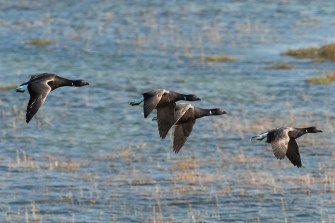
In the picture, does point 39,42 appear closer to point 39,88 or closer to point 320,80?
point 320,80

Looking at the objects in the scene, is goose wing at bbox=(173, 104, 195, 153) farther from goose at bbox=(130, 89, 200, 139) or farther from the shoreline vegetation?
the shoreline vegetation

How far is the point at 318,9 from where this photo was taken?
244ft

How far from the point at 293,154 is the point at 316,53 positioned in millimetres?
35081

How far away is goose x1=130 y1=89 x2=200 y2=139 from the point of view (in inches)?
842

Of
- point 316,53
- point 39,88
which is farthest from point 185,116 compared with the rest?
point 316,53

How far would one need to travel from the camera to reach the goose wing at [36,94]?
2061cm

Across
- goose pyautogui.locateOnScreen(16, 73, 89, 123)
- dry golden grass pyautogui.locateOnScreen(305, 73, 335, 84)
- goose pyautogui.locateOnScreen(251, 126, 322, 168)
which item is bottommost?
dry golden grass pyautogui.locateOnScreen(305, 73, 335, 84)

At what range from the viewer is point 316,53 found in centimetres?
5725

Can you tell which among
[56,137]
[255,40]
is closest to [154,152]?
Result: [56,137]

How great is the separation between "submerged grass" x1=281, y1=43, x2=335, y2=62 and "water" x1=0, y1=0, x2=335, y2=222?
935mm

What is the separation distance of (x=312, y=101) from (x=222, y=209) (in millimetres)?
14879

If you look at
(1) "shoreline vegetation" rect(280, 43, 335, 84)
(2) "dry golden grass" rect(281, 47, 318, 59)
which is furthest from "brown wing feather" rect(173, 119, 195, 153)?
(2) "dry golden grass" rect(281, 47, 318, 59)

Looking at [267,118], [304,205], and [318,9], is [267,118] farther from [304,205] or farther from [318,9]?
[318,9]

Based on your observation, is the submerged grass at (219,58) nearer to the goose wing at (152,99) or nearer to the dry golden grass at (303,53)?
the dry golden grass at (303,53)
